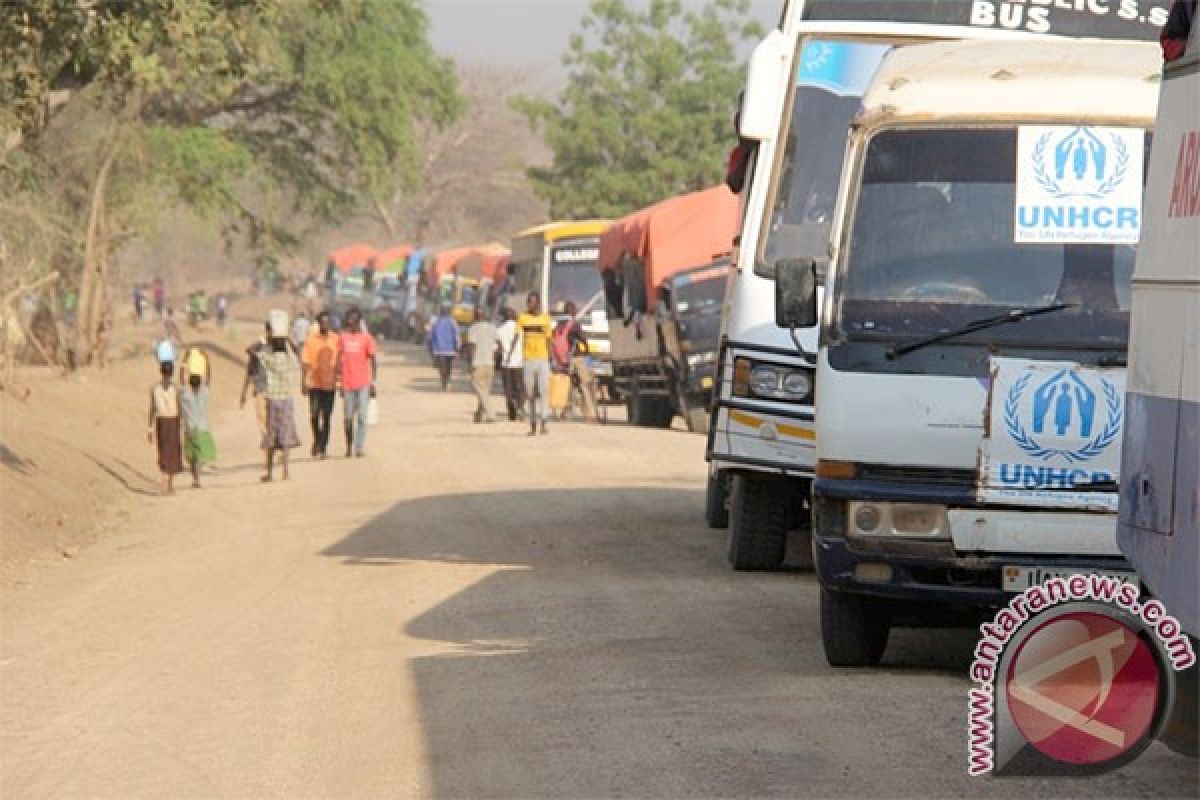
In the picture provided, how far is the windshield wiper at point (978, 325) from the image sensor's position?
364 inches

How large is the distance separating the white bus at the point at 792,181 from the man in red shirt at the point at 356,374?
12646mm

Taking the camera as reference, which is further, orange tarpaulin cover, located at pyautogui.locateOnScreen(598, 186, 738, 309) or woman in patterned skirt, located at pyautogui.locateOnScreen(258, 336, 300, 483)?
orange tarpaulin cover, located at pyautogui.locateOnScreen(598, 186, 738, 309)

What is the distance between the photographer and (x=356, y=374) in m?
25.7

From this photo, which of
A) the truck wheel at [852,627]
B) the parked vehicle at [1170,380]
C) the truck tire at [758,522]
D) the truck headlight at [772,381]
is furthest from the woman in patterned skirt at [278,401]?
the parked vehicle at [1170,380]

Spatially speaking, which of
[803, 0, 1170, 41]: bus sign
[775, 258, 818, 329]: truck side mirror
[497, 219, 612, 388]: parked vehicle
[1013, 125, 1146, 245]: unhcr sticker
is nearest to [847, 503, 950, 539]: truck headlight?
[775, 258, 818, 329]: truck side mirror

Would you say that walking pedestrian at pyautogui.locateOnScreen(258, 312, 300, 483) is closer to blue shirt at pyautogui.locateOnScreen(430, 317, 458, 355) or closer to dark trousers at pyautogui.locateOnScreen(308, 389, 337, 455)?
dark trousers at pyautogui.locateOnScreen(308, 389, 337, 455)

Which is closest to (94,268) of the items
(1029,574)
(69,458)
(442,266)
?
(69,458)

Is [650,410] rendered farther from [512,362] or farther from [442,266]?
[442,266]

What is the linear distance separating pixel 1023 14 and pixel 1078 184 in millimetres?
3871

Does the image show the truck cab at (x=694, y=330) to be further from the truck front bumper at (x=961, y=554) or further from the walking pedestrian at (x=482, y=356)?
the truck front bumper at (x=961, y=554)

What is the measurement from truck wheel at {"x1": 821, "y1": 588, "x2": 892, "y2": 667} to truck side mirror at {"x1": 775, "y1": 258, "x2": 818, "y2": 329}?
117 centimetres

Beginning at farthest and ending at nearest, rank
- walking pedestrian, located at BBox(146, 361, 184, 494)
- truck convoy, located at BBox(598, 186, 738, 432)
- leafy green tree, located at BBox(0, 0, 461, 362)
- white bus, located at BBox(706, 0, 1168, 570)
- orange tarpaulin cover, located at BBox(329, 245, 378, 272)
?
1. orange tarpaulin cover, located at BBox(329, 245, 378, 272)
2. leafy green tree, located at BBox(0, 0, 461, 362)
3. truck convoy, located at BBox(598, 186, 738, 432)
4. walking pedestrian, located at BBox(146, 361, 184, 494)
5. white bus, located at BBox(706, 0, 1168, 570)

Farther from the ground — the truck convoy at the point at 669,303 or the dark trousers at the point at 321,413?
the truck convoy at the point at 669,303

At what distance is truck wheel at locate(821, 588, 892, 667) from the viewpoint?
9594 millimetres
